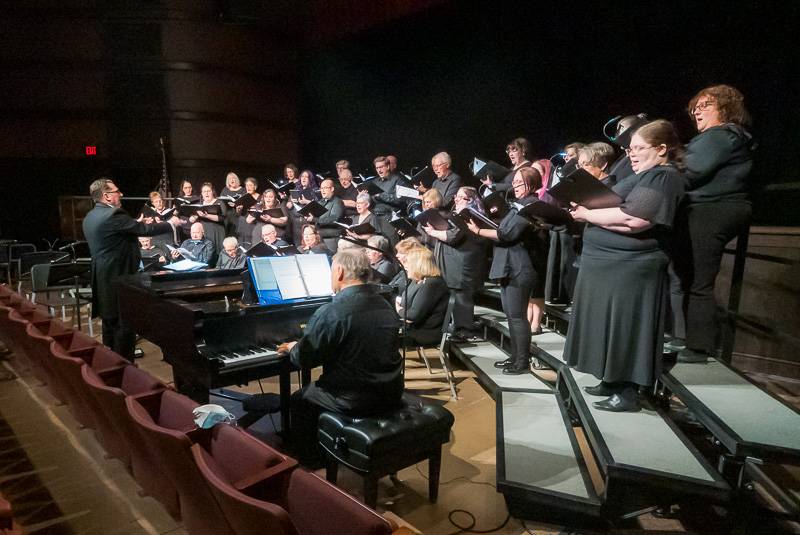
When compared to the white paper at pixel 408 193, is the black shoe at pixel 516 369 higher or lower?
lower

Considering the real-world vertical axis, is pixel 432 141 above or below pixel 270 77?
below

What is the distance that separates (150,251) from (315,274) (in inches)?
181

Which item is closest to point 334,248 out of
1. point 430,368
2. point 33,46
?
point 430,368

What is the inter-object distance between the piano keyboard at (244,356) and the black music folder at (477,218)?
1.83m

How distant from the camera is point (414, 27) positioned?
326 inches

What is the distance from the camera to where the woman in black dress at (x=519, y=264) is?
3.65 m

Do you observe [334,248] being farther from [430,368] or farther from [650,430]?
[650,430]

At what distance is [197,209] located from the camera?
657cm

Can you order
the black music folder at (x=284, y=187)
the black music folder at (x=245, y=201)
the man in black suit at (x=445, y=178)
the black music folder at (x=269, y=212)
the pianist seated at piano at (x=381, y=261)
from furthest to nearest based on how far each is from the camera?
the black music folder at (x=284, y=187), the black music folder at (x=245, y=201), the black music folder at (x=269, y=212), the man in black suit at (x=445, y=178), the pianist seated at piano at (x=381, y=261)

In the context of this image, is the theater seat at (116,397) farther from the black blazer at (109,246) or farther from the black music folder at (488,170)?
the black music folder at (488,170)

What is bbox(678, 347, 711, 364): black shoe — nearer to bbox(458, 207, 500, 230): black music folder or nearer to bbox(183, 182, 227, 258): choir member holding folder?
bbox(458, 207, 500, 230): black music folder

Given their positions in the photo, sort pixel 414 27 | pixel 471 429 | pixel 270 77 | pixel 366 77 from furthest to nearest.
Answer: pixel 270 77
pixel 366 77
pixel 414 27
pixel 471 429

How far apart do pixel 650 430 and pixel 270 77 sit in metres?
10.4

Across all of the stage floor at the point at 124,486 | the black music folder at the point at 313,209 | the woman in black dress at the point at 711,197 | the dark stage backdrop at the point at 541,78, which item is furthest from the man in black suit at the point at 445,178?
the woman in black dress at the point at 711,197
